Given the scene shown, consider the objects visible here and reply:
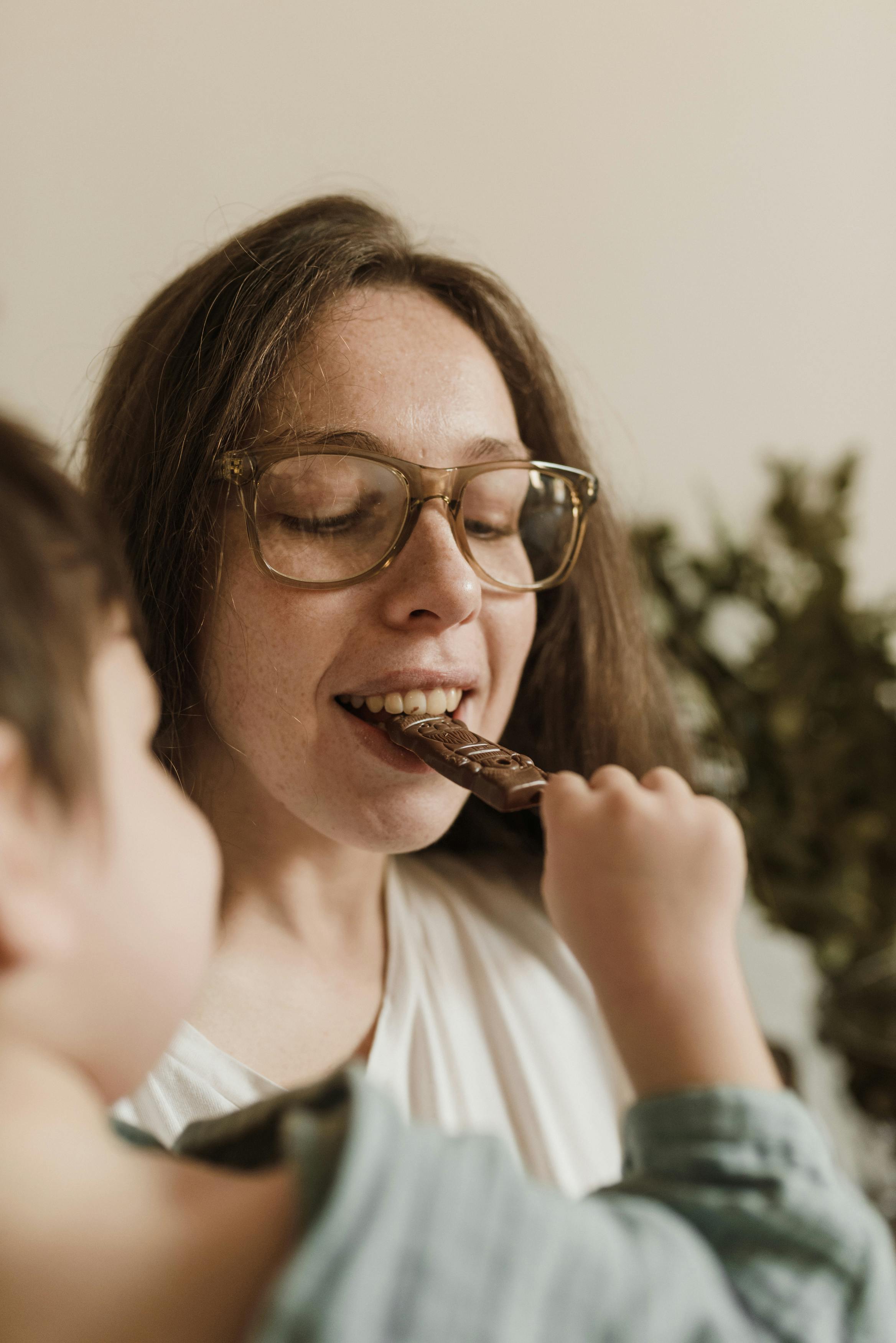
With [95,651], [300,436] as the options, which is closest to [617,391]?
[300,436]

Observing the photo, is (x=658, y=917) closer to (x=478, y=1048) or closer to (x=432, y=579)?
(x=432, y=579)

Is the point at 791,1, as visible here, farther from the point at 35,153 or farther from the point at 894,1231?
the point at 894,1231

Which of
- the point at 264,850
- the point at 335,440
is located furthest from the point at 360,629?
the point at 264,850

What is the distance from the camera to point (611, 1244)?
0.47 metres

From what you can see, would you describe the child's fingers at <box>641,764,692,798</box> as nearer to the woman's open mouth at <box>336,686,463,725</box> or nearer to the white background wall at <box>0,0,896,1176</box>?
the woman's open mouth at <box>336,686,463,725</box>

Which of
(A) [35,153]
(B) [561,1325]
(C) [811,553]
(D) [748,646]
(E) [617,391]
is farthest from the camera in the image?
(E) [617,391]

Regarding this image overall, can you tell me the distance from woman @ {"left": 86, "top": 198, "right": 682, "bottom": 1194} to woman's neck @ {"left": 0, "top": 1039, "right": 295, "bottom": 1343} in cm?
43

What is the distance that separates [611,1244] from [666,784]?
0.29 m

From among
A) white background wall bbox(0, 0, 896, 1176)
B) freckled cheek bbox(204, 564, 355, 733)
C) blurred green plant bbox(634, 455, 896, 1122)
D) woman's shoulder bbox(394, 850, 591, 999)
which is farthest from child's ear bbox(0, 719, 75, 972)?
blurred green plant bbox(634, 455, 896, 1122)

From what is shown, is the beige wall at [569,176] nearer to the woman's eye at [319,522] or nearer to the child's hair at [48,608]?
the woman's eye at [319,522]

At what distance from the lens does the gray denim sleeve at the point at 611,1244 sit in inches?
16.5

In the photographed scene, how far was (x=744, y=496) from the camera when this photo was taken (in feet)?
6.40

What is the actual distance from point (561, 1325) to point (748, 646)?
135cm

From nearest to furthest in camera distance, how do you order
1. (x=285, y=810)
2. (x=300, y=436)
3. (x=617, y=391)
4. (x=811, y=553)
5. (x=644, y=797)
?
(x=644, y=797) < (x=300, y=436) < (x=285, y=810) < (x=811, y=553) < (x=617, y=391)
